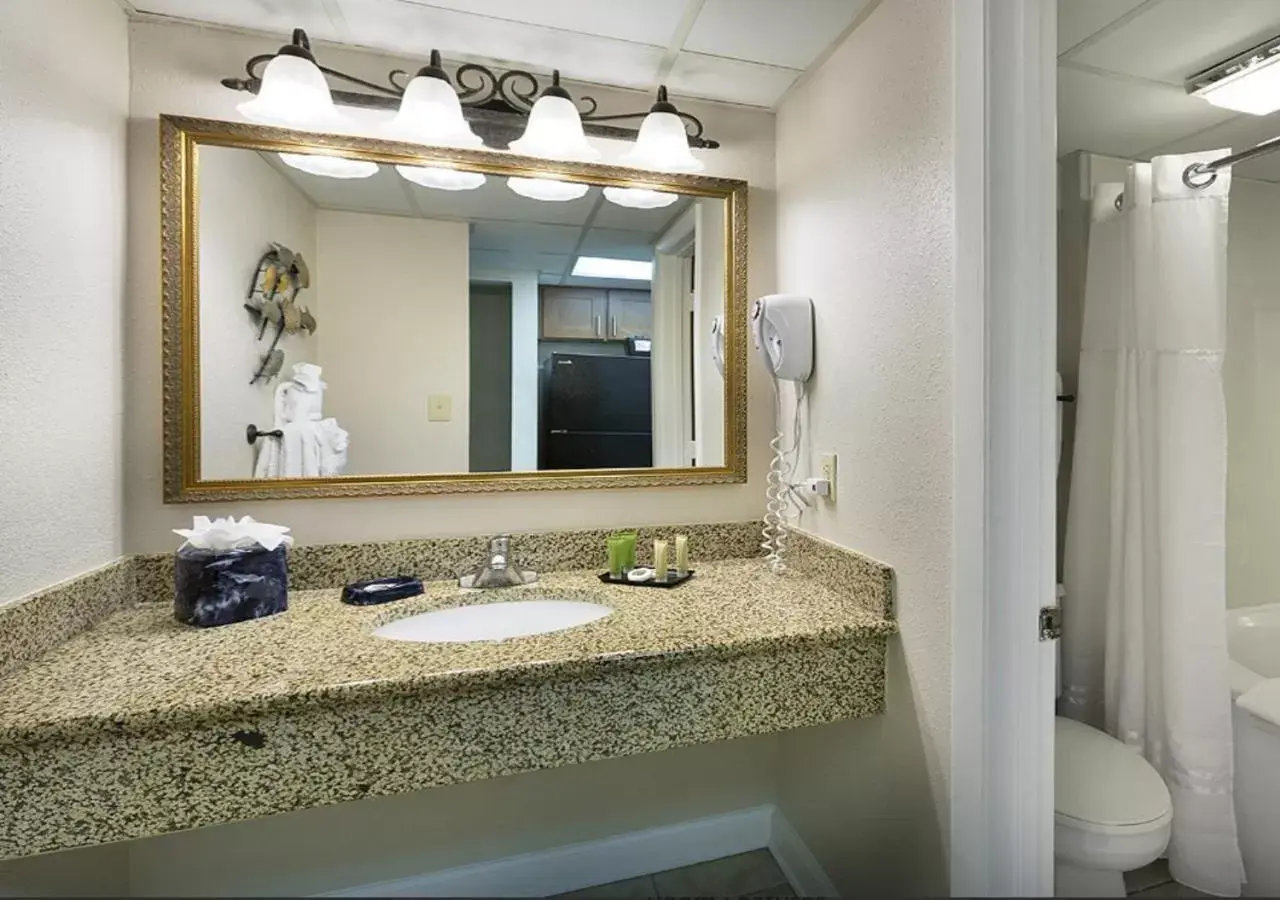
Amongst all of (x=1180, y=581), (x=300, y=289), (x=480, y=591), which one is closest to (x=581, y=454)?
(x=480, y=591)

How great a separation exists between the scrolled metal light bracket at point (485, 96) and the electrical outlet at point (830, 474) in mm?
974

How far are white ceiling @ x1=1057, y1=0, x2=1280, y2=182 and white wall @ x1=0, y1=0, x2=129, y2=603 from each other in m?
2.05

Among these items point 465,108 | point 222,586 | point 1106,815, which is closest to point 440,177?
point 465,108

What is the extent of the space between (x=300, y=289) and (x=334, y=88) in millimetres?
498

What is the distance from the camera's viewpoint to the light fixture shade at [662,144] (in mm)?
1451

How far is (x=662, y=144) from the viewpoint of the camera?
4.80ft

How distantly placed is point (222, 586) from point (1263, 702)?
2510mm

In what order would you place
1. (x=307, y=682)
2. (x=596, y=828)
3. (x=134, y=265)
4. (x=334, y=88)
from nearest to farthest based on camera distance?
(x=307, y=682) < (x=134, y=265) < (x=334, y=88) < (x=596, y=828)

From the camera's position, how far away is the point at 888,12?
3.75 feet

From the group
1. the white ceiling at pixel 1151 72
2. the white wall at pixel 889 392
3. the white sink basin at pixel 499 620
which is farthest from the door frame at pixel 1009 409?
the white sink basin at pixel 499 620

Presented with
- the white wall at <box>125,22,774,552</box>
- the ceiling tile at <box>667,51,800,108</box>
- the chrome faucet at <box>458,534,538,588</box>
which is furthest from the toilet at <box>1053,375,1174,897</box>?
the ceiling tile at <box>667,51,800,108</box>

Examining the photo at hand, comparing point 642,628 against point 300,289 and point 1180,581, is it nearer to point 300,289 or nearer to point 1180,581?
point 300,289

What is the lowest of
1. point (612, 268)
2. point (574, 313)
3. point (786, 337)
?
point (786, 337)

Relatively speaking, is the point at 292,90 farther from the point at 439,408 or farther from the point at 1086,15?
the point at 1086,15
